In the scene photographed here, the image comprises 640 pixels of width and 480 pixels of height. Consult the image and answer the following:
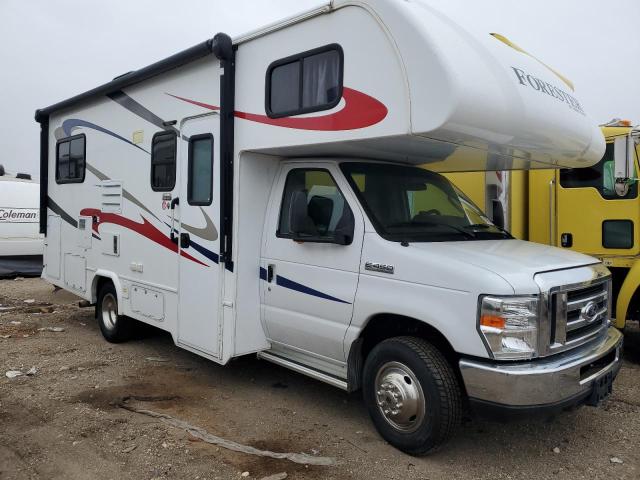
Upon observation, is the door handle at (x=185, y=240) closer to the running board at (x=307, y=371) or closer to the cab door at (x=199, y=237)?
the cab door at (x=199, y=237)

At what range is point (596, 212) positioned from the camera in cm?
614

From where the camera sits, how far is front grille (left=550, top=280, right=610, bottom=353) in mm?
3477

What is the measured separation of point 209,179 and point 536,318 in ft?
10.4

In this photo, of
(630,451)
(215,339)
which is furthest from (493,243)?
(215,339)

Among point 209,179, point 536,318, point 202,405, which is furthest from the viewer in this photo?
point 209,179

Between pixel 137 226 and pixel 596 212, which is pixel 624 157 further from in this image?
pixel 137 226

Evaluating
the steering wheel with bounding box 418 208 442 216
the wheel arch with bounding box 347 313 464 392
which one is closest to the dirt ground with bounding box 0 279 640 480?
the wheel arch with bounding box 347 313 464 392

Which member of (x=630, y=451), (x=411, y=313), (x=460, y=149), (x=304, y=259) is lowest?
(x=630, y=451)

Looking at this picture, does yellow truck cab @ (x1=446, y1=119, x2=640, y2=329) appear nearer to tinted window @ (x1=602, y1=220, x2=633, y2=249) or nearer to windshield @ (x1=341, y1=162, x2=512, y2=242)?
tinted window @ (x1=602, y1=220, x2=633, y2=249)

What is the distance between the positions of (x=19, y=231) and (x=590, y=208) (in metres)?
13.0

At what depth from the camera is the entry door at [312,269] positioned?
13.8 ft

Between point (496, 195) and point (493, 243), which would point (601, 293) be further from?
point (496, 195)

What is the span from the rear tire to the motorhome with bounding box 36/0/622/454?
75cm

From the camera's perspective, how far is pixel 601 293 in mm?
4059
